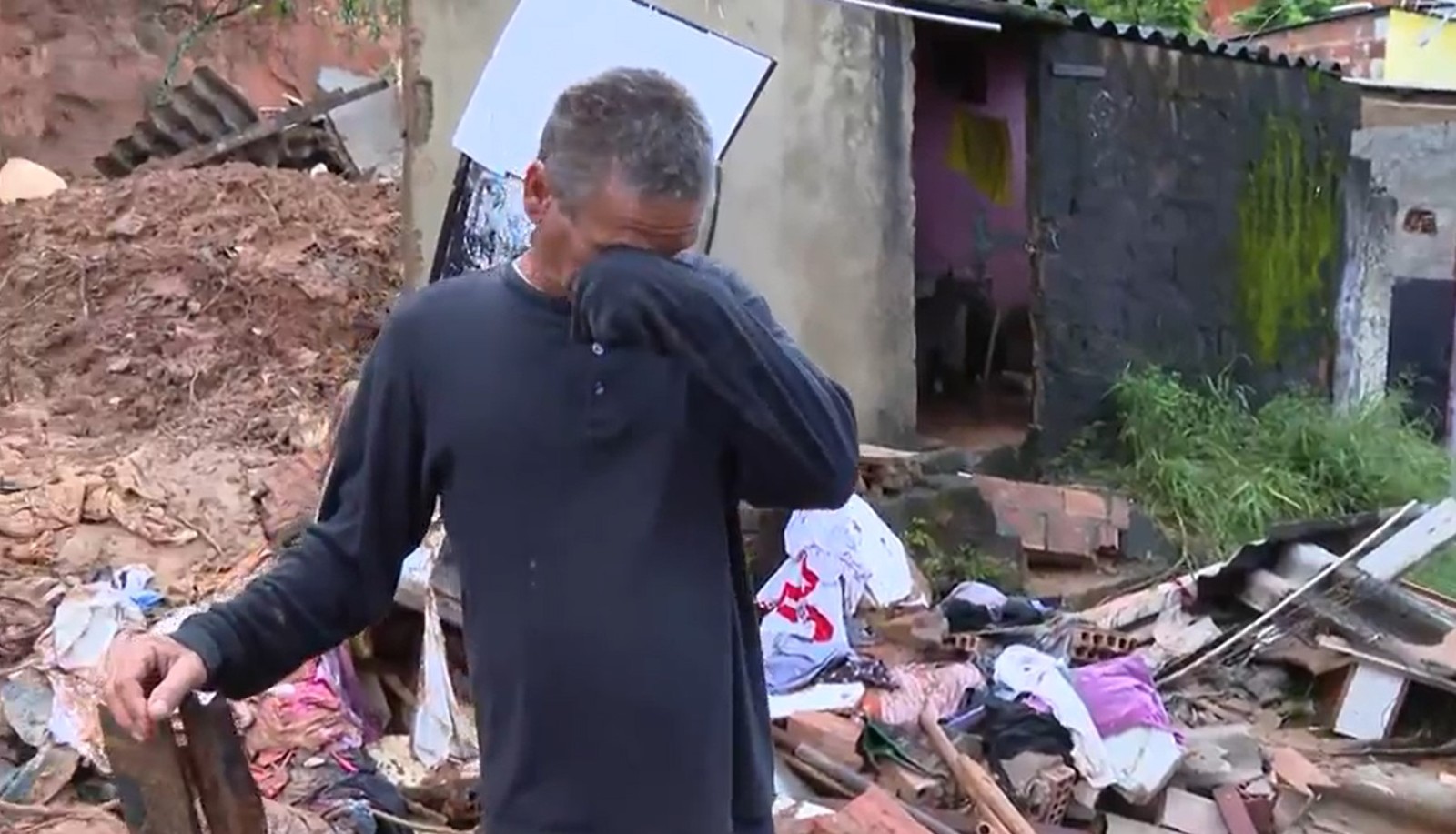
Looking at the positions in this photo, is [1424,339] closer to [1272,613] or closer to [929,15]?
[1272,613]

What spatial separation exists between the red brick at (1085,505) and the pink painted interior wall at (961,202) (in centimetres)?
225

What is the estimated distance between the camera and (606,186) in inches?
71.0

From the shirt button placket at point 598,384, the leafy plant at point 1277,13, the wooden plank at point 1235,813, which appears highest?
the leafy plant at point 1277,13

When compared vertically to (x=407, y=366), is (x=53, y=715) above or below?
below

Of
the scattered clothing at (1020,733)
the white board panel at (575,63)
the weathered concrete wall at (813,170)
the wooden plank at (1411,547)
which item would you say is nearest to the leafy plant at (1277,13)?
the weathered concrete wall at (813,170)

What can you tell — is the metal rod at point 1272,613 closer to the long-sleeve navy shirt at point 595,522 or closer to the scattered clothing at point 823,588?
the scattered clothing at point 823,588

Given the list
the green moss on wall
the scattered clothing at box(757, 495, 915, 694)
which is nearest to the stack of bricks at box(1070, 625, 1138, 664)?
the scattered clothing at box(757, 495, 915, 694)

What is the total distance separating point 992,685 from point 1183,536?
7.83 feet

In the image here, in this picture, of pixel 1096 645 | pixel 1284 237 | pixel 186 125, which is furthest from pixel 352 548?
pixel 186 125

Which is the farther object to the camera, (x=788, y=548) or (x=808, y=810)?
(x=788, y=548)

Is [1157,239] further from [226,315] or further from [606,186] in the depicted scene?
[606,186]

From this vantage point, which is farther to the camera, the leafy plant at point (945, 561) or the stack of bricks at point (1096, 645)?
the leafy plant at point (945, 561)

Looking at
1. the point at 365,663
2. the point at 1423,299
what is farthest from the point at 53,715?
the point at 1423,299

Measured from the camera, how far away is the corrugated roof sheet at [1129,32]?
727cm
